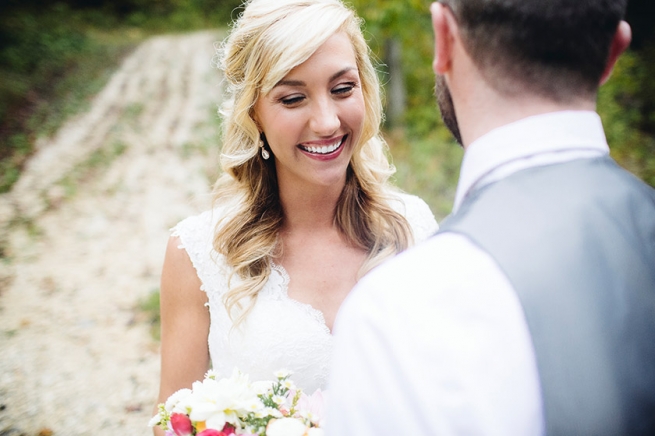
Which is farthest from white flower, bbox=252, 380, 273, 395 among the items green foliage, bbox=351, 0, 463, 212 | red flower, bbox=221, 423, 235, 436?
green foliage, bbox=351, 0, 463, 212

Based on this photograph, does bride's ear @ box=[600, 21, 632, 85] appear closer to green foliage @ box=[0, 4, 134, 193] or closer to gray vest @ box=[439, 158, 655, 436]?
gray vest @ box=[439, 158, 655, 436]

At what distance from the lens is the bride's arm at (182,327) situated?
2396 mm

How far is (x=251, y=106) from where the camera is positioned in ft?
7.64

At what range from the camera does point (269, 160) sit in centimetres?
263

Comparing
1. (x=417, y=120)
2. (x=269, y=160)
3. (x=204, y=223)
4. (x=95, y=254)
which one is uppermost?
(x=417, y=120)

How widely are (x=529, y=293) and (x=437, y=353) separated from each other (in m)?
0.19

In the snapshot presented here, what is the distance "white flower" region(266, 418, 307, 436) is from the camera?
1438 millimetres

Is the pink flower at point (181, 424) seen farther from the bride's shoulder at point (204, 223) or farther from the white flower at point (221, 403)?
the bride's shoulder at point (204, 223)

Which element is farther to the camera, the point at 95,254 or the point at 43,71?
the point at 43,71

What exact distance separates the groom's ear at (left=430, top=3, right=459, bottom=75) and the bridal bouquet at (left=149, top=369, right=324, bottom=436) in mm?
1024

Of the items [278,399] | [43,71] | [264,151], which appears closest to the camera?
[278,399]

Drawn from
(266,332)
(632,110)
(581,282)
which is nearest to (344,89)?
(266,332)

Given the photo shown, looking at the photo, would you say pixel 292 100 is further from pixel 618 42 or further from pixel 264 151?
pixel 618 42

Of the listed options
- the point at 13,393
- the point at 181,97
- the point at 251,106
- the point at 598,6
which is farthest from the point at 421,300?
the point at 181,97
